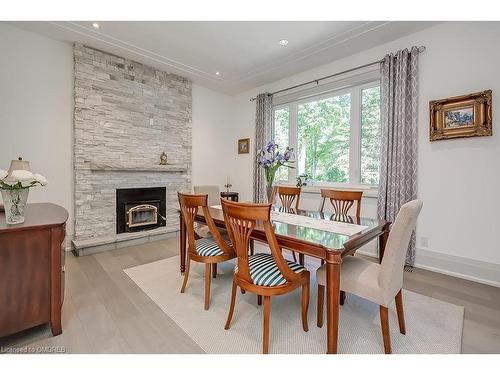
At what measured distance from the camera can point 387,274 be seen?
1.41m

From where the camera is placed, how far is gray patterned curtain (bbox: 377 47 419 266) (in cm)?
292

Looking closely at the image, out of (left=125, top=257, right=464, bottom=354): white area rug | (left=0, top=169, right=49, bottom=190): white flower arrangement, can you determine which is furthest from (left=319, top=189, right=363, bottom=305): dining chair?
(left=0, top=169, right=49, bottom=190): white flower arrangement

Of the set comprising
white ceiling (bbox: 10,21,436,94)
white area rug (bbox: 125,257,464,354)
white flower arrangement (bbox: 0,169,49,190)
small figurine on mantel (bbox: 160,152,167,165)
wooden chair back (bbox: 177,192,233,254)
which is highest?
white ceiling (bbox: 10,21,436,94)

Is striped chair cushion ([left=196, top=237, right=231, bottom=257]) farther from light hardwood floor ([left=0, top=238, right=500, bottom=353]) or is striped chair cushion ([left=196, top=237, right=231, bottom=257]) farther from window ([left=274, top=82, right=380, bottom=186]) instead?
window ([left=274, top=82, right=380, bottom=186])

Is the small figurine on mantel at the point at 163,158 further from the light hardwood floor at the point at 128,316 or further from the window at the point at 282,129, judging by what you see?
the window at the point at 282,129

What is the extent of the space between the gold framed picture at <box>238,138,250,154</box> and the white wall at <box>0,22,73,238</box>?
2954mm

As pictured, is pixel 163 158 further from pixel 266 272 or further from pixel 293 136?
pixel 266 272

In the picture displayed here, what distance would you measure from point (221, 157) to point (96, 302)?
12.2ft

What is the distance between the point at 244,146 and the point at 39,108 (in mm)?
3311

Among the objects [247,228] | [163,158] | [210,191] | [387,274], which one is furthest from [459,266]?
[163,158]

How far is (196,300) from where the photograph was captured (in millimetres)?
2158

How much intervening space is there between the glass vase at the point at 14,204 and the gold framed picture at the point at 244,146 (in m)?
→ 3.83

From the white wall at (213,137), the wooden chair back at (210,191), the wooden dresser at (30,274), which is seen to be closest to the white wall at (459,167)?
the wooden chair back at (210,191)
